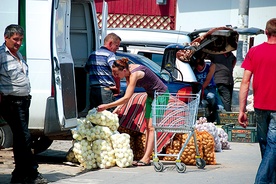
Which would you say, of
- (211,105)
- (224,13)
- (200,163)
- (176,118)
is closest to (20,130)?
(176,118)

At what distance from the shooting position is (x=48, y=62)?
33.7 feet

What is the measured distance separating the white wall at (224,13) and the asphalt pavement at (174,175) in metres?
14.9

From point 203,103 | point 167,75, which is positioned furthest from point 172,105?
point 203,103

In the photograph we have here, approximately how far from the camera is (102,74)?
11.6 m

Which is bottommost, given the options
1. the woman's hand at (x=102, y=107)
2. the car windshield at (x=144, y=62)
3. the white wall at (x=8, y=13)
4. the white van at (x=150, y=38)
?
the woman's hand at (x=102, y=107)

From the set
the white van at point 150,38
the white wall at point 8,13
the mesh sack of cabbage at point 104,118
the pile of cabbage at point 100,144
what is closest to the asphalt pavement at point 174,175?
the pile of cabbage at point 100,144

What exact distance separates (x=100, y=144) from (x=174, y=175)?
3.57ft

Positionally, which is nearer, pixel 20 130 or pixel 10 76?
pixel 10 76

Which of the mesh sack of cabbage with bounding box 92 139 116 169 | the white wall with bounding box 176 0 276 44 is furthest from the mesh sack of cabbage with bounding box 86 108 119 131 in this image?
the white wall with bounding box 176 0 276 44

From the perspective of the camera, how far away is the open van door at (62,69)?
1025 cm

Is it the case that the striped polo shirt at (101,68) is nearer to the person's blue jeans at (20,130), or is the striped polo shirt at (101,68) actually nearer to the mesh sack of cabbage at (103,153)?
the mesh sack of cabbage at (103,153)

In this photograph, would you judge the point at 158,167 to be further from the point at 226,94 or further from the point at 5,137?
the point at 226,94

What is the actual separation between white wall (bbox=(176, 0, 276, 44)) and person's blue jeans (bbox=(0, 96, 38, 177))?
58.5ft

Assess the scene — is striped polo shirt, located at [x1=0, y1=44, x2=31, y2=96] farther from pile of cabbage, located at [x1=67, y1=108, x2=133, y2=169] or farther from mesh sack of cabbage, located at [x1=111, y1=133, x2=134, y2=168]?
mesh sack of cabbage, located at [x1=111, y1=133, x2=134, y2=168]
